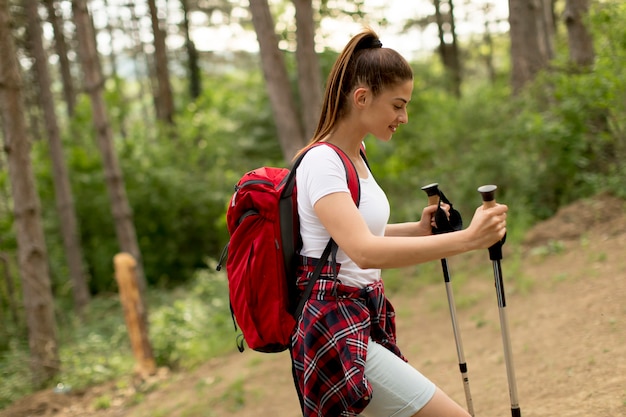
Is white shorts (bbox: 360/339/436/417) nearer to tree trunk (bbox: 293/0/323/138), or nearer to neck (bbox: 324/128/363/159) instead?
neck (bbox: 324/128/363/159)

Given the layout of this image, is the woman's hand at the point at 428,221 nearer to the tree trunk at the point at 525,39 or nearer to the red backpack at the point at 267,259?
the red backpack at the point at 267,259

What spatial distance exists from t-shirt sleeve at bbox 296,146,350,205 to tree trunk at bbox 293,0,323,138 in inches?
256

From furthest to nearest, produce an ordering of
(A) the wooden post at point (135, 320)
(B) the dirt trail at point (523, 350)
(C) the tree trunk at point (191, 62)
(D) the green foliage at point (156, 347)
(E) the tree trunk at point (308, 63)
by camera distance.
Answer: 1. (C) the tree trunk at point (191, 62)
2. (E) the tree trunk at point (308, 63)
3. (A) the wooden post at point (135, 320)
4. (D) the green foliage at point (156, 347)
5. (B) the dirt trail at point (523, 350)

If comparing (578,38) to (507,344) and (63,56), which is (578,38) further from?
(63,56)

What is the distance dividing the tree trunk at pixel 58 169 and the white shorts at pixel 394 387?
12752 millimetres

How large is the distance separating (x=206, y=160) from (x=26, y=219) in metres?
9.23

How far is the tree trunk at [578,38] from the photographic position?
Answer: 10047mm

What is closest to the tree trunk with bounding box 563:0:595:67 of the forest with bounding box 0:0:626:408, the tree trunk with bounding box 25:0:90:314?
the forest with bounding box 0:0:626:408

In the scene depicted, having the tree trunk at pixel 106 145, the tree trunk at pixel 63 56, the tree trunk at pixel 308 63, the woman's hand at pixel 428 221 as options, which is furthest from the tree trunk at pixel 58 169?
the woman's hand at pixel 428 221

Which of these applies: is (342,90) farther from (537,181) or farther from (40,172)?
(40,172)

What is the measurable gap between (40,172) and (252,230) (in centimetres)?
1460

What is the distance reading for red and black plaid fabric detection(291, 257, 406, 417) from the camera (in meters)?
2.30

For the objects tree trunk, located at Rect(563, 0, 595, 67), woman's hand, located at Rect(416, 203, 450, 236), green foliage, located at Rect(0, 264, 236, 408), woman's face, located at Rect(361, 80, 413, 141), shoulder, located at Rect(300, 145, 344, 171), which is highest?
tree trunk, located at Rect(563, 0, 595, 67)

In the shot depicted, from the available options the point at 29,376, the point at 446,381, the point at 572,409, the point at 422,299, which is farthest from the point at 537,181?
the point at 29,376
